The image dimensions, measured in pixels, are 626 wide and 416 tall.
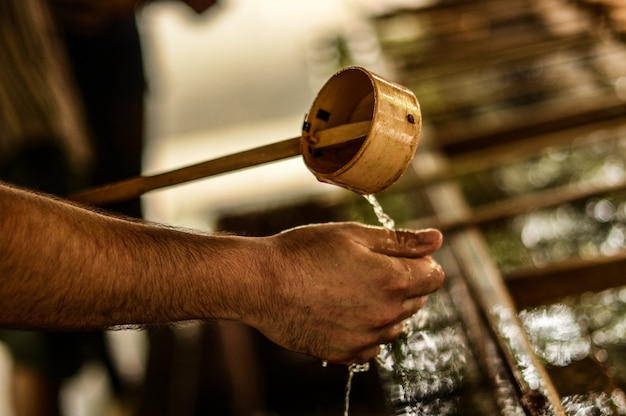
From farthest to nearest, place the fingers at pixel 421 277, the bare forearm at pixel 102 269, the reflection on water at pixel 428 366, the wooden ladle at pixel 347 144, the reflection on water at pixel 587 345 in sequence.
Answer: the reflection on water at pixel 428 366
the reflection on water at pixel 587 345
the fingers at pixel 421 277
the wooden ladle at pixel 347 144
the bare forearm at pixel 102 269

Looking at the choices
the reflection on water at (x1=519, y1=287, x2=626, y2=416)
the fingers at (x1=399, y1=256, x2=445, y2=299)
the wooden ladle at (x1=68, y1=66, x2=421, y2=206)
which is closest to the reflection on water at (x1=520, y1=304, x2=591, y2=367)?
the reflection on water at (x1=519, y1=287, x2=626, y2=416)

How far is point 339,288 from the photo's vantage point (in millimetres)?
1659

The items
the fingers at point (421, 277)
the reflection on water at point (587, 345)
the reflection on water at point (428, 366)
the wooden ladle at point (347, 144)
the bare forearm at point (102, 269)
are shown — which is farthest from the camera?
the reflection on water at point (428, 366)

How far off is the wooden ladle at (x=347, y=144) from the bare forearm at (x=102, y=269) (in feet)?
0.73

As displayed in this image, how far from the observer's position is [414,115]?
63.6 inches

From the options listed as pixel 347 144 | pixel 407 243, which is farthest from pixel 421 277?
pixel 347 144

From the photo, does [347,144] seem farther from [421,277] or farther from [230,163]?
[421,277]

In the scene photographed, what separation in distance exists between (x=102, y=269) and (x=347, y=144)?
0.74 m

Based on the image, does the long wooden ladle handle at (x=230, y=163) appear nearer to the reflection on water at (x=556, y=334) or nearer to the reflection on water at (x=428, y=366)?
the reflection on water at (x=428, y=366)

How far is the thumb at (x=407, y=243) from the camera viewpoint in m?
1.74

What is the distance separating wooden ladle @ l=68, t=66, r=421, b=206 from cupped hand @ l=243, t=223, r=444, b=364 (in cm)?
17

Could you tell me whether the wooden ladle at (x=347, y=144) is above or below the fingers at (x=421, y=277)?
above

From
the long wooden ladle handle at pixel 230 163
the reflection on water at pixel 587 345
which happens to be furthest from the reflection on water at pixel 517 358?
Answer: the long wooden ladle handle at pixel 230 163

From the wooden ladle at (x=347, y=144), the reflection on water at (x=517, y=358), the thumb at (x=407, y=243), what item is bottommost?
the reflection on water at (x=517, y=358)
